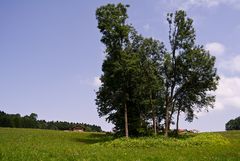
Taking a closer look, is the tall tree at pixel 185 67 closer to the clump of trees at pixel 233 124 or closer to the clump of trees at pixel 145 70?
the clump of trees at pixel 145 70

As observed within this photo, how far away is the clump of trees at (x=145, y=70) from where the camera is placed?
5334 centimetres

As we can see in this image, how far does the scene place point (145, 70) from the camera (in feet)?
192

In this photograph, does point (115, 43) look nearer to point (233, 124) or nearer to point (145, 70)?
point (145, 70)

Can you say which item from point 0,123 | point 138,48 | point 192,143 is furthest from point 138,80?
point 0,123

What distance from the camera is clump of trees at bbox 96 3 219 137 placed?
175 ft

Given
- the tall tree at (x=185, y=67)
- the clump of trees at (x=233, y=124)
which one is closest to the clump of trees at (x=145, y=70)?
the tall tree at (x=185, y=67)

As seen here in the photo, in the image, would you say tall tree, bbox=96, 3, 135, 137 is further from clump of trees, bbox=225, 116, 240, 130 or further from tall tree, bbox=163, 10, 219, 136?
clump of trees, bbox=225, 116, 240, 130

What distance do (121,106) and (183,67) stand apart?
11.5m

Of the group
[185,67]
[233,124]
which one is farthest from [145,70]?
[233,124]

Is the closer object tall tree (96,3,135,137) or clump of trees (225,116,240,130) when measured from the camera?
tall tree (96,3,135,137)

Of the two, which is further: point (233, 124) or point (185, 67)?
point (233, 124)

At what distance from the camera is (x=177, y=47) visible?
58.4m

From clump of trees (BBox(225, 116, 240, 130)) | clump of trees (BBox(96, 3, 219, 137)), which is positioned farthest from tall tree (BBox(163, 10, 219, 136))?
clump of trees (BBox(225, 116, 240, 130))

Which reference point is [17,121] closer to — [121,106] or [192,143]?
[121,106]
